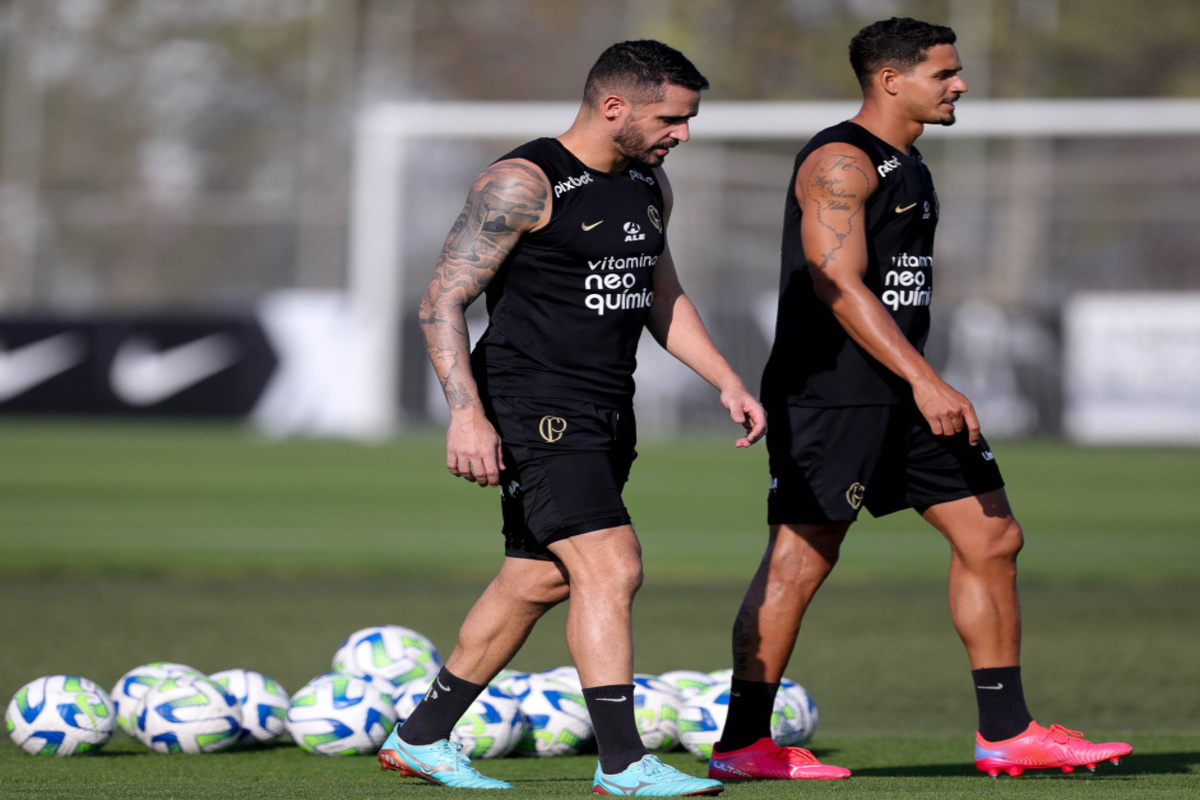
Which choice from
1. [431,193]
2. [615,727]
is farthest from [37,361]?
[615,727]

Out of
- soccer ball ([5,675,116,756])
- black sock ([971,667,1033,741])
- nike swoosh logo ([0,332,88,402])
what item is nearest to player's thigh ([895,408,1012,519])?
black sock ([971,667,1033,741])

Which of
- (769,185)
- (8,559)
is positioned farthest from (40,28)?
(8,559)

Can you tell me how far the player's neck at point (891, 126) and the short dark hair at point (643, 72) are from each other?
2.71ft

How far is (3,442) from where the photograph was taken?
23609mm

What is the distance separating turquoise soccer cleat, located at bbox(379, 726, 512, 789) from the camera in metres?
4.77

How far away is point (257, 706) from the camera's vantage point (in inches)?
220

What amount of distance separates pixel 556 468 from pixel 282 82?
1312 inches

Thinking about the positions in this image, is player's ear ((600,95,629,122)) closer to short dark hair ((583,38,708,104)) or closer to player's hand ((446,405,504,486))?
short dark hair ((583,38,708,104))

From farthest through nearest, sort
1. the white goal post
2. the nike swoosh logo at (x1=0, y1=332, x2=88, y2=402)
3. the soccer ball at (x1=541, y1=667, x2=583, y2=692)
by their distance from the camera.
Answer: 1. the nike swoosh logo at (x1=0, y1=332, x2=88, y2=402)
2. the white goal post
3. the soccer ball at (x1=541, y1=667, x2=583, y2=692)

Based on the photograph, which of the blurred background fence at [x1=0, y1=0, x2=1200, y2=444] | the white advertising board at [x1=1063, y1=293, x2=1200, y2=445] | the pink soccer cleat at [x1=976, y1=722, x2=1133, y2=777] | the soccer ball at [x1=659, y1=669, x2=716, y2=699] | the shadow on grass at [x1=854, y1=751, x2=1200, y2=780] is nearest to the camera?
the pink soccer cleat at [x1=976, y1=722, x2=1133, y2=777]

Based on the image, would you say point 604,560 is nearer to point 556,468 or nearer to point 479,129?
point 556,468

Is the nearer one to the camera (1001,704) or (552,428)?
(552,428)

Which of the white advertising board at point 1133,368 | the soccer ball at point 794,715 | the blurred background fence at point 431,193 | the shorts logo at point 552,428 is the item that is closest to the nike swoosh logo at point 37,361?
the blurred background fence at point 431,193

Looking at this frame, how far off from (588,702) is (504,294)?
1.20m
